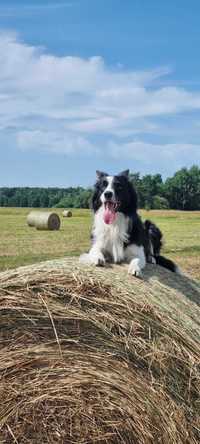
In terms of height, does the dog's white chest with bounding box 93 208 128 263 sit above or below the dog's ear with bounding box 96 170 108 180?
below

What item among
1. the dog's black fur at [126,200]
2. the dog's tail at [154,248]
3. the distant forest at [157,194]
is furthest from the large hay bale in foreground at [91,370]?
the distant forest at [157,194]

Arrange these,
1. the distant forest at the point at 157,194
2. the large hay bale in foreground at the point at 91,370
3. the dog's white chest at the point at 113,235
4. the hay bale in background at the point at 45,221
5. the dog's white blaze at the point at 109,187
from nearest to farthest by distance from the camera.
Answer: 1. the large hay bale in foreground at the point at 91,370
2. the dog's white blaze at the point at 109,187
3. the dog's white chest at the point at 113,235
4. the hay bale in background at the point at 45,221
5. the distant forest at the point at 157,194

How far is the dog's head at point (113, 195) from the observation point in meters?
4.90

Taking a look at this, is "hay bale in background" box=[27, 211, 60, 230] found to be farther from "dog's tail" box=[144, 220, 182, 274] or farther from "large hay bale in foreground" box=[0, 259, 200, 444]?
"large hay bale in foreground" box=[0, 259, 200, 444]

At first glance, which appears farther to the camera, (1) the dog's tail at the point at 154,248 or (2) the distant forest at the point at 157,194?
(2) the distant forest at the point at 157,194

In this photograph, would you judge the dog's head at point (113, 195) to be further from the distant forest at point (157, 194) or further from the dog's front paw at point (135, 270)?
the distant forest at point (157, 194)

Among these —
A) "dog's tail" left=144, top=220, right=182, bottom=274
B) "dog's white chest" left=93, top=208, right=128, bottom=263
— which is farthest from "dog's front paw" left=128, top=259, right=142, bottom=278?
"dog's tail" left=144, top=220, right=182, bottom=274

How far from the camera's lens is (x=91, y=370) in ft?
13.3

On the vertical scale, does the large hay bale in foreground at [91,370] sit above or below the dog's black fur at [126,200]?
below

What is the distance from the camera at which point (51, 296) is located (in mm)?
4105

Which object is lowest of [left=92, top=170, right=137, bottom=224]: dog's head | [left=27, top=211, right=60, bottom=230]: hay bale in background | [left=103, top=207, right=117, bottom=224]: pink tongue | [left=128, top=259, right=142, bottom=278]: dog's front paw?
[left=27, top=211, right=60, bottom=230]: hay bale in background

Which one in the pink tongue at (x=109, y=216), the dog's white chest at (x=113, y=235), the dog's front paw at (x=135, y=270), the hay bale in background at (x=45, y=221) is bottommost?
the hay bale in background at (x=45, y=221)

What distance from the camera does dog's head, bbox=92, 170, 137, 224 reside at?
16.1ft

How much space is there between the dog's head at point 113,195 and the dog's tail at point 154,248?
2.56 feet
